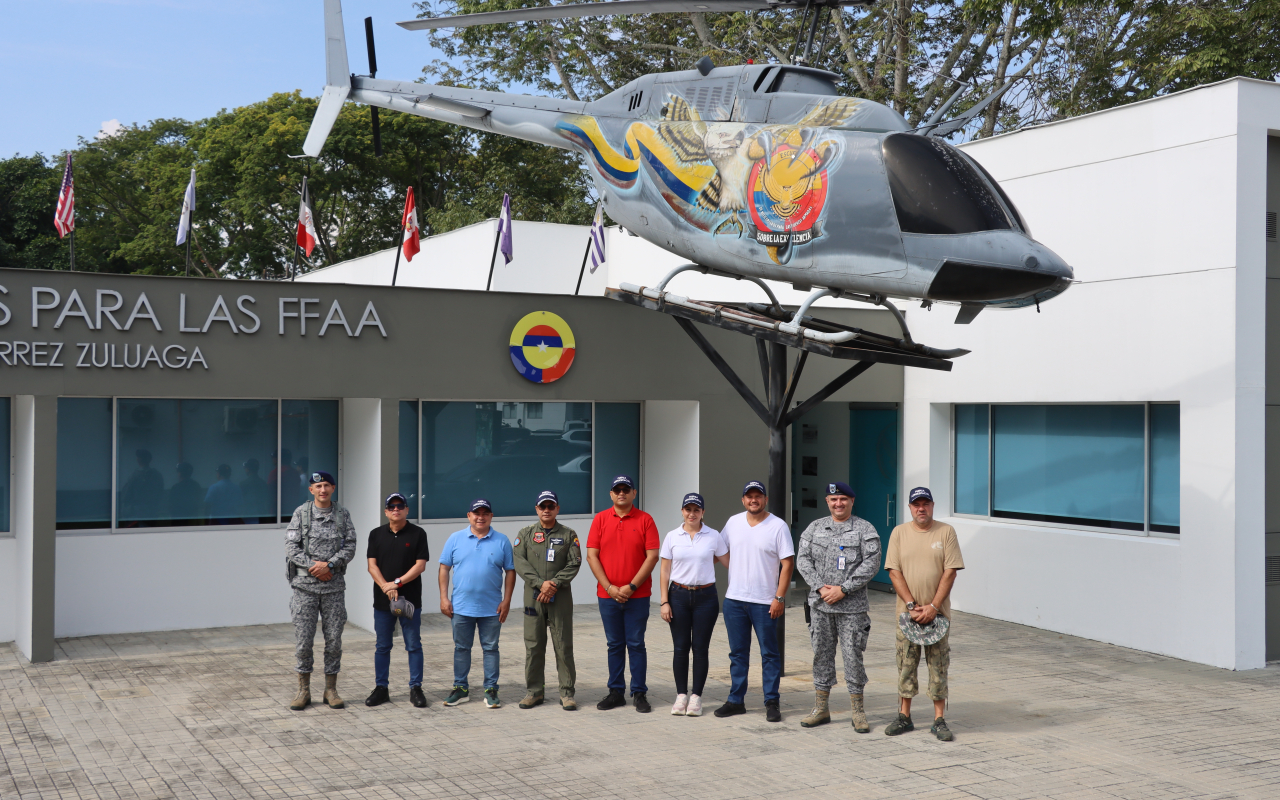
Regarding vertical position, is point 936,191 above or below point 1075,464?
above

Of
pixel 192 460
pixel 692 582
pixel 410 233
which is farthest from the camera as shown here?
pixel 410 233

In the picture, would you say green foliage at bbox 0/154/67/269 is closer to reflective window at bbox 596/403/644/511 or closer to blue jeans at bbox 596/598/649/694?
reflective window at bbox 596/403/644/511

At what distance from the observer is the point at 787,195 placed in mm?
10555

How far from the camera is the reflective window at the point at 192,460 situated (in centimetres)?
1270

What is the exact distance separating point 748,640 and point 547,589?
5.34ft

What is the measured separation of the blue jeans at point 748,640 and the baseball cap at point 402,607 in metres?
2.50

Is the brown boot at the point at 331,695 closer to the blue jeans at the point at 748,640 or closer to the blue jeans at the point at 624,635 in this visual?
the blue jeans at the point at 624,635

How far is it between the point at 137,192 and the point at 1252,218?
46066 mm

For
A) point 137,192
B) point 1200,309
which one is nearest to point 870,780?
point 1200,309

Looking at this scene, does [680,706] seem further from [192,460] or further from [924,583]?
[192,460]

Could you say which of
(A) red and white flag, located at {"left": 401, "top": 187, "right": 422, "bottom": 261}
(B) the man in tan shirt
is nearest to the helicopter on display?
(B) the man in tan shirt

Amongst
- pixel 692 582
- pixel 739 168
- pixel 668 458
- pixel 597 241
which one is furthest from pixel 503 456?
pixel 597 241

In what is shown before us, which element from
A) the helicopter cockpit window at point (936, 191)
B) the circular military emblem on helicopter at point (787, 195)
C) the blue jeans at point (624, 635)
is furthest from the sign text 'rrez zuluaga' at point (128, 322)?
the helicopter cockpit window at point (936, 191)

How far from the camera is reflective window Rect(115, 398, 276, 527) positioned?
1270 centimetres
